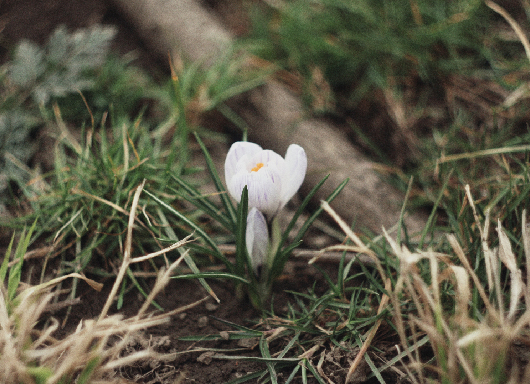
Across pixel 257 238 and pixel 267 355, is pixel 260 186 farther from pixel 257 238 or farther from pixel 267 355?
pixel 267 355

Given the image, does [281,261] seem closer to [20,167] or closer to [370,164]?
[370,164]

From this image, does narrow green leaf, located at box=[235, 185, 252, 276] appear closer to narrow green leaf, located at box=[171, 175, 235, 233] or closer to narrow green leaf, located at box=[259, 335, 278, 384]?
narrow green leaf, located at box=[171, 175, 235, 233]

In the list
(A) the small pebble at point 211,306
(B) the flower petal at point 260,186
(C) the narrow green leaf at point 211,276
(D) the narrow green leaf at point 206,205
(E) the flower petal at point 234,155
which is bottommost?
(A) the small pebble at point 211,306

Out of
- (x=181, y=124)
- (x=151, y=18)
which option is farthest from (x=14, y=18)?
(x=181, y=124)

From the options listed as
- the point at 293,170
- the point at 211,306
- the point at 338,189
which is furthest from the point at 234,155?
the point at 211,306

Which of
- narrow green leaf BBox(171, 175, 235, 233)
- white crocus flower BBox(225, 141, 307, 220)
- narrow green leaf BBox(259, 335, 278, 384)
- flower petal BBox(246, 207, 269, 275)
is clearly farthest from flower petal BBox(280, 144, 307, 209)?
narrow green leaf BBox(259, 335, 278, 384)

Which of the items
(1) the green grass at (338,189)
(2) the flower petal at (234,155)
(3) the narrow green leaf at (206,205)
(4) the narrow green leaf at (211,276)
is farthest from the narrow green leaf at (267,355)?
(2) the flower petal at (234,155)

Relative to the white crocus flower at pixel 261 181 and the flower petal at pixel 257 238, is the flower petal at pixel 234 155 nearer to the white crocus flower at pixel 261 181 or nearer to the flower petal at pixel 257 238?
the white crocus flower at pixel 261 181
